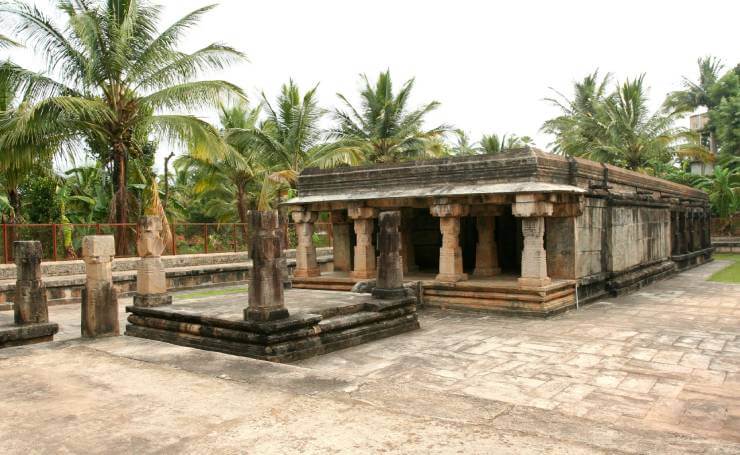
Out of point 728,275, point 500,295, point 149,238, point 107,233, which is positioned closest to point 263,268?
point 149,238

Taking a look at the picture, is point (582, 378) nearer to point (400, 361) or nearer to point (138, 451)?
point (400, 361)

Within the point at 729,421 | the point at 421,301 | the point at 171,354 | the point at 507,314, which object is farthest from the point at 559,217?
the point at 171,354

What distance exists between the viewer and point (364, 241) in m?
12.0

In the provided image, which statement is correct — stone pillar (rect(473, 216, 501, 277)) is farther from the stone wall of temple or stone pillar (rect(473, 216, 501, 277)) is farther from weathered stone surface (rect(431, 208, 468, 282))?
the stone wall of temple

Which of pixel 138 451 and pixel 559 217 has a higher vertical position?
pixel 559 217

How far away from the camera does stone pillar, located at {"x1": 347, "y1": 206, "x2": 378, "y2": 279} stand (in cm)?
1192

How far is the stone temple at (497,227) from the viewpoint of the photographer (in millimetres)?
10109

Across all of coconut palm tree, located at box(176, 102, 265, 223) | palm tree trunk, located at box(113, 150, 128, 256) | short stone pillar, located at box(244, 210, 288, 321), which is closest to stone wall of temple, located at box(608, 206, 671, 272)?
short stone pillar, located at box(244, 210, 288, 321)

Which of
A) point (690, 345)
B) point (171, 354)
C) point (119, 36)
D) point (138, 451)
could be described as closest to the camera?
point (138, 451)

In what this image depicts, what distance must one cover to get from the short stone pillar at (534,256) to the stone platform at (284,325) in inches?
92.9

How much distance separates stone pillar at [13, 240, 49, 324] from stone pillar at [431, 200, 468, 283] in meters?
6.54

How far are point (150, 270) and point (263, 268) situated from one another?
3002 mm

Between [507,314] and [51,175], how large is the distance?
1444 centimetres

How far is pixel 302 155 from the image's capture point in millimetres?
21672
